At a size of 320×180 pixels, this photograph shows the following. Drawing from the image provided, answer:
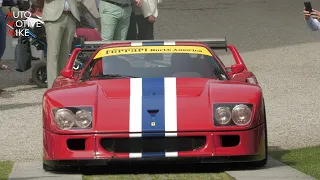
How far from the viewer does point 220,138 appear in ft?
28.7

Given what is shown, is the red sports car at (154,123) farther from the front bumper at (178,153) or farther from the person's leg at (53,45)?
the person's leg at (53,45)

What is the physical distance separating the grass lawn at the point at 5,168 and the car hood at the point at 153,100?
2.44 ft

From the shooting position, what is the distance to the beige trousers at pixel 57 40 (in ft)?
48.1

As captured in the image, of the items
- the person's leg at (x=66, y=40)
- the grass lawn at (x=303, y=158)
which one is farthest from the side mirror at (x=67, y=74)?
the person's leg at (x=66, y=40)

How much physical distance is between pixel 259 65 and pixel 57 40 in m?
4.83

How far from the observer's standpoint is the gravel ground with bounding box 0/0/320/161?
469 inches

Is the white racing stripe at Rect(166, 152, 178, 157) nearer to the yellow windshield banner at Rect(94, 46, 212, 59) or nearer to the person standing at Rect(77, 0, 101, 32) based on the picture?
the yellow windshield banner at Rect(94, 46, 212, 59)

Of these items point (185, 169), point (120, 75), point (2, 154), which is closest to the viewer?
point (185, 169)

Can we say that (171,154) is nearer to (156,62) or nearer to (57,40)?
(156,62)

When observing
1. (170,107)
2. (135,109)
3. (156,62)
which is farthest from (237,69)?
(135,109)

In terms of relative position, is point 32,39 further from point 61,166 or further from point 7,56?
point 61,166

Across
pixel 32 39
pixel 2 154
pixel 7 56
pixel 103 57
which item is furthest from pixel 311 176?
pixel 7 56

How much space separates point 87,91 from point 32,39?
733 cm

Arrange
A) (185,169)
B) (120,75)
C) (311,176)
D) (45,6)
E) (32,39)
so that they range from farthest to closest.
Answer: (32,39), (45,6), (120,75), (185,169), (311,176)
